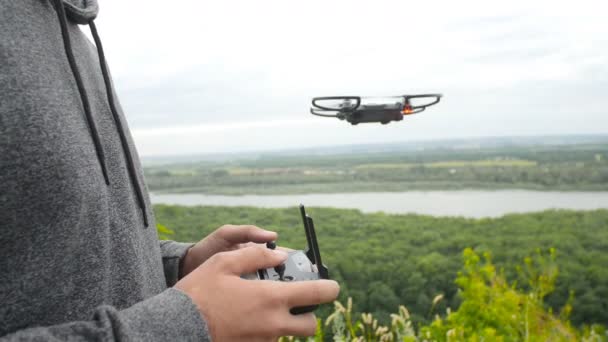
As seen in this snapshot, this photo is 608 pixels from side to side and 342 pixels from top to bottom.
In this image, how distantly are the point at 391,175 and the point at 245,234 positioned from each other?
11.4m

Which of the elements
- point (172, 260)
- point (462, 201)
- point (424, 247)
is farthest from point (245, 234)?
point (462, 201)

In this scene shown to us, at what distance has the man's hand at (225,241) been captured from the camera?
77 centimetres

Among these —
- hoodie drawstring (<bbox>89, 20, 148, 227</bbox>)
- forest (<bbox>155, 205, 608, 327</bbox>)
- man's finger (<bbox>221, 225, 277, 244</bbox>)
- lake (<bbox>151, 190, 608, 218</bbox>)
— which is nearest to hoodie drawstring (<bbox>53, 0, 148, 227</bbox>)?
hoodie drawstring (<bbox>89, 20, 148, 227</bbox>)

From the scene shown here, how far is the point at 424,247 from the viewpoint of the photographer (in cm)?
946

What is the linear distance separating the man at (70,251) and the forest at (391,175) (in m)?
4.82

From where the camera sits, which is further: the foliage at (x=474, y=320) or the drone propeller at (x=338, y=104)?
the foliage at (x=474, y=320)

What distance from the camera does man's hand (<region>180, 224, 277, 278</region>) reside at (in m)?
0.77

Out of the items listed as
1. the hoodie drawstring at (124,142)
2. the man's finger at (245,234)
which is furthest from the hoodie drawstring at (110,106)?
the man's finger at (245,234)

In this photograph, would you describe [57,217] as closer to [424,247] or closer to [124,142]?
[124,142]

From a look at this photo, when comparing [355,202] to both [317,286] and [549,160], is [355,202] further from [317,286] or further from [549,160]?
[317,286]

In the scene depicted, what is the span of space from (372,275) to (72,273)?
7.73 m

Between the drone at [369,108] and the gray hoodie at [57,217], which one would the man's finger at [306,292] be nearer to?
the gray hoodie at [57,217]

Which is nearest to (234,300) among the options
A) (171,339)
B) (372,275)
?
(171,339)

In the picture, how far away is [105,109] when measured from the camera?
0.67 m
